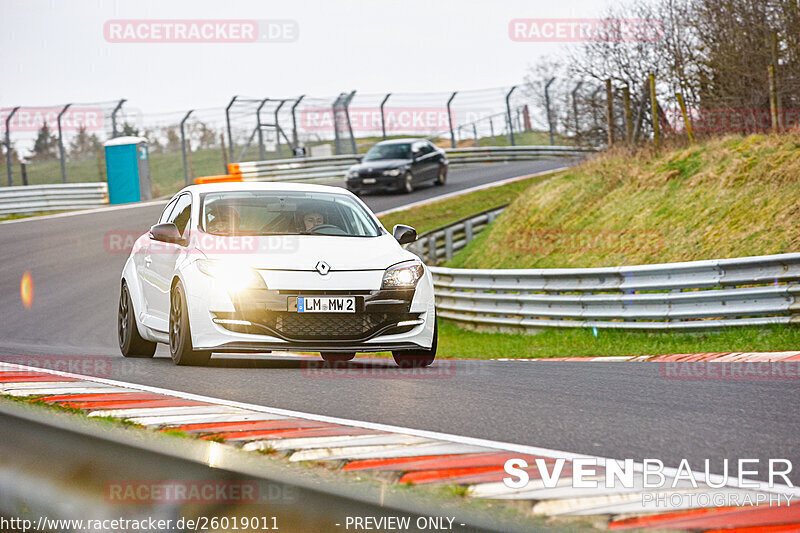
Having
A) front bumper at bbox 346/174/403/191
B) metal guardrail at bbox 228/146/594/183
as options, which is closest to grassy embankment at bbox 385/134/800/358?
metal guardrail at bbox 228/146/594/183

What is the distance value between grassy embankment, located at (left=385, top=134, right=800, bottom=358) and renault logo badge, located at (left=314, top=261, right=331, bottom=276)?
14.7 ft

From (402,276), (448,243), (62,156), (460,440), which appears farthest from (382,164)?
(460,440)

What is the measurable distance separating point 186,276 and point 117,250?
15.7m

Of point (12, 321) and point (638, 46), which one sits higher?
point (638, 46)

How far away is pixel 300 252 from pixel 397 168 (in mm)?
22711

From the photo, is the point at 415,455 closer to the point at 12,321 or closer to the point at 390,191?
the point at 12,321

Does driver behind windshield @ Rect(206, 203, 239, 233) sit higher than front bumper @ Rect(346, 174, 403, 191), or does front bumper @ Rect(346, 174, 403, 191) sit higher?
front bumper @ Rect(346, 174, 403, 191)

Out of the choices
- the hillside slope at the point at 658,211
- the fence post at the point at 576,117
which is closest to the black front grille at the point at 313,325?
the hillside slope at the point at 658,211

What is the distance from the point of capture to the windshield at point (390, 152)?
31.2 metres

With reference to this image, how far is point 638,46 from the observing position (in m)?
25.7

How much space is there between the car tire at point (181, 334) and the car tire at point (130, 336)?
138 centimetres

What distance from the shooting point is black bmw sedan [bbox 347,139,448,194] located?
3028 centimetres

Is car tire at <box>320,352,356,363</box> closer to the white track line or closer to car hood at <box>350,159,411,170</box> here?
the white track line

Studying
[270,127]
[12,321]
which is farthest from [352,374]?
[270,127]
